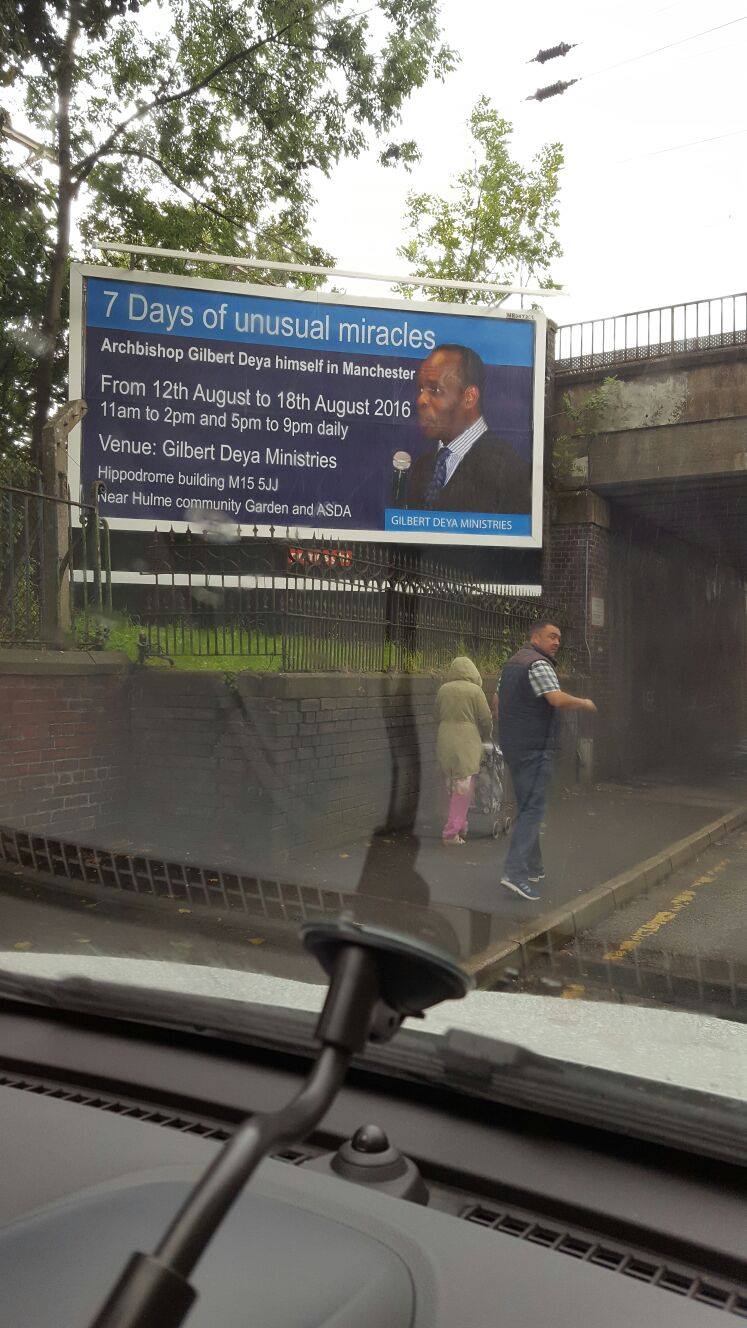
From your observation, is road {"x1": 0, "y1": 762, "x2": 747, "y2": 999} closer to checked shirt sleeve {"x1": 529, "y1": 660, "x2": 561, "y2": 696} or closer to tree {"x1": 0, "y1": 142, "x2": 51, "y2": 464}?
checked shirt sleeve {"x1": 529, "y1": 660, "x2": 561, "y2": 696}

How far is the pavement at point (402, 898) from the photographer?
3.70 m

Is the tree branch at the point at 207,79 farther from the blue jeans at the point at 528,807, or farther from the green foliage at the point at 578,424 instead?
the green foliage at the point at 578,424

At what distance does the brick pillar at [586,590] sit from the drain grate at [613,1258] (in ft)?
39.7

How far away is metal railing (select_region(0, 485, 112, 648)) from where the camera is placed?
25.6ft

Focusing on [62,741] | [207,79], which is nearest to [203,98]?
[207,79]

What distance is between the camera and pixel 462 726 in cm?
893

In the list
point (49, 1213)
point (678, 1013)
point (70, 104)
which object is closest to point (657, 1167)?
point (678, 1013)

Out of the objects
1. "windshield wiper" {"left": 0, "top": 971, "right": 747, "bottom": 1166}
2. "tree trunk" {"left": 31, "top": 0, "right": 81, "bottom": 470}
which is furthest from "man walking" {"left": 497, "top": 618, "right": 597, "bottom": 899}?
"windshield wiper" {"left": 0, "top": 971, "right": 747, "bottom": 1166}

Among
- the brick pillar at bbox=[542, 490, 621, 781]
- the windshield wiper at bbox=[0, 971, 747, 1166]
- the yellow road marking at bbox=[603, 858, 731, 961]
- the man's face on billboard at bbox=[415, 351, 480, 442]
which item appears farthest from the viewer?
the brick pillar at bbox=[542, 490, 621, 781]

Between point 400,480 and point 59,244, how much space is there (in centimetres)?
438

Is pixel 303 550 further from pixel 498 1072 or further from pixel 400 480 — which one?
pixel 498 1072

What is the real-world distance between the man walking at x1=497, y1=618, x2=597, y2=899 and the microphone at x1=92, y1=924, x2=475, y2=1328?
645 cm

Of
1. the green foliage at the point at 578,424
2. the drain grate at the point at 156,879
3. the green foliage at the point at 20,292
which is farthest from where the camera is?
the green foliage at the point at 578,424

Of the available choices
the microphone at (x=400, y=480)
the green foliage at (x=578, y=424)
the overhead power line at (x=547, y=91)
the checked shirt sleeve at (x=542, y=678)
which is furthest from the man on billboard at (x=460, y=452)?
the overhead power line at (x=547, y=91)
